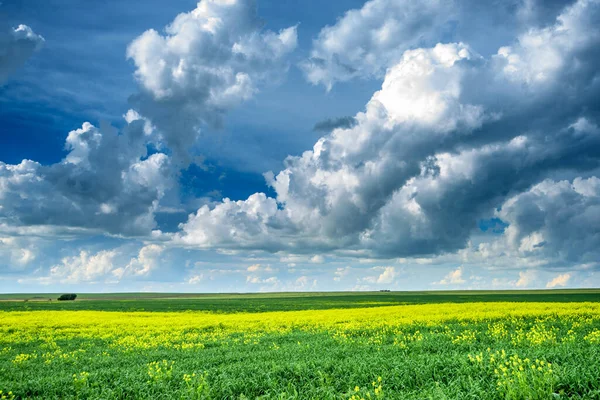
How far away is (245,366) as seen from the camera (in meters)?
15.1

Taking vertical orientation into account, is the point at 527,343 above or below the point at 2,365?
above

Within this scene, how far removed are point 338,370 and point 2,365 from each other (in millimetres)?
17352

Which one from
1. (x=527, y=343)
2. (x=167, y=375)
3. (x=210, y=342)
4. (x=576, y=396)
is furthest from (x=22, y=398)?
(x=527, y=343)

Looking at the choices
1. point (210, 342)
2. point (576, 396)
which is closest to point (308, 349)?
point (210, 342)

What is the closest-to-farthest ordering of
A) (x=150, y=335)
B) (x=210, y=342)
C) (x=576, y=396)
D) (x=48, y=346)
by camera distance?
(x=576, y=396), (x=210, y=342), (x=48, y=346), (x=150, y=335)

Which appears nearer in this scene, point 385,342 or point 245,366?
point 245,366

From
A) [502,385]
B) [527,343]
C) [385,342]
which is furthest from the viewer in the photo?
[385,342]

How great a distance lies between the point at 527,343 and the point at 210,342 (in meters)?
17.3

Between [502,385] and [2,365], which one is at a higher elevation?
[502,385]

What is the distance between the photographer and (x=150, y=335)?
103ft

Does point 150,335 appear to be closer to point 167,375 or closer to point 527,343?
point 167,375

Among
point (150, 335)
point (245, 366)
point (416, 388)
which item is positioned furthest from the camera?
point (150, 335)

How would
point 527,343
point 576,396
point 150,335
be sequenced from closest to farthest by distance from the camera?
1. point 576,396
2. point 527,343
3. point 150,335

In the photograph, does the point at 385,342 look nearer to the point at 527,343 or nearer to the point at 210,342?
the point at 527,343
